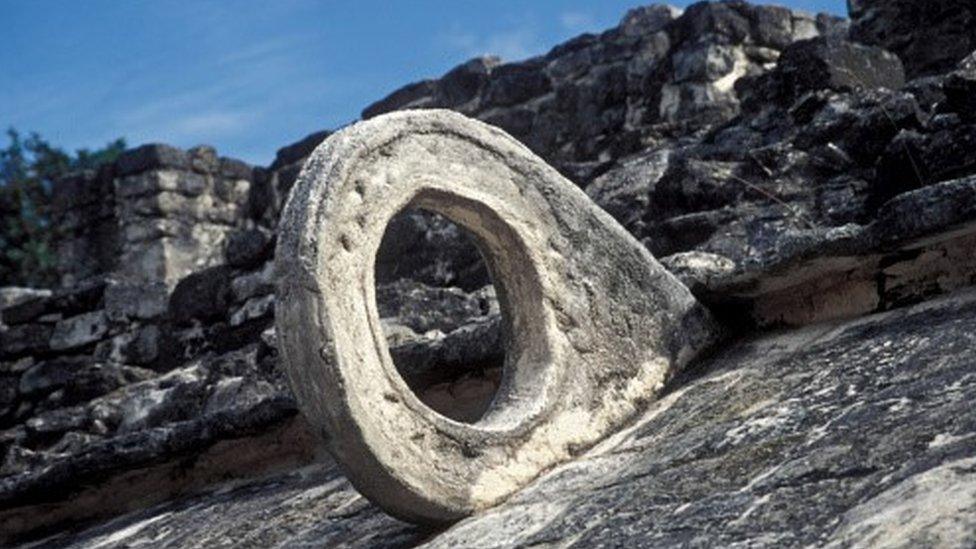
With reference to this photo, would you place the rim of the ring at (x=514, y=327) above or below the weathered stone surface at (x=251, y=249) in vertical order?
below

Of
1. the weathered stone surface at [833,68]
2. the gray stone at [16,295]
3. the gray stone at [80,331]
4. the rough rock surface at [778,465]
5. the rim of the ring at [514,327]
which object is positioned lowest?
the rough rock surface at [778,465]

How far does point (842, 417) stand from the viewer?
2.74m

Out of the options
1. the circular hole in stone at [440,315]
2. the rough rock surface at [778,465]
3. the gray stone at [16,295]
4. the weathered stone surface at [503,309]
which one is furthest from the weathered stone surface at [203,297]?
the weathered stone surface at [503,309]

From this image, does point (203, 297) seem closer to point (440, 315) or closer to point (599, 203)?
point (440, 315)

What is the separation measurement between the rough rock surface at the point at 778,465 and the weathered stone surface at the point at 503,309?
79 millimetres

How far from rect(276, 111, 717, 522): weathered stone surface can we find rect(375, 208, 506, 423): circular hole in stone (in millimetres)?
163

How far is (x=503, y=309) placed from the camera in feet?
11.5

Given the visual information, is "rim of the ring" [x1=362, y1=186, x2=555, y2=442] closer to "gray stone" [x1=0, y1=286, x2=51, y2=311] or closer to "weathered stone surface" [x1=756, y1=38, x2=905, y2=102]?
"weathered stone surface" [x1=756, y1=38, x2=905, y2=102]

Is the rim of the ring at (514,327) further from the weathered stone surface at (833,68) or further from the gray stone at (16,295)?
the gray stone at (16,295)

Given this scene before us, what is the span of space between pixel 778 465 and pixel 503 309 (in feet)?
3.29

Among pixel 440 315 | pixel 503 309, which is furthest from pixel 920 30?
pixel 503 309

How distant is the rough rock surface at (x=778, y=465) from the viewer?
2.27 metres

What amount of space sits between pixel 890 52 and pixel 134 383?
11.8ft

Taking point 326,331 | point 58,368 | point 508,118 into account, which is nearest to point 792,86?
point 508,118
